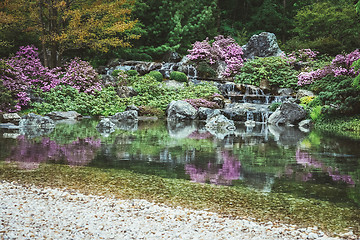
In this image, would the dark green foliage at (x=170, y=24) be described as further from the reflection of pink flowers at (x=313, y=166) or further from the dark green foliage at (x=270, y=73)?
the reflection of pink flowers at (x=313, y=166)

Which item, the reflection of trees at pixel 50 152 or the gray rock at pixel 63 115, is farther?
the gray rock at pixel 63 115

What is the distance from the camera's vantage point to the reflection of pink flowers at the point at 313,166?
16.7 feet

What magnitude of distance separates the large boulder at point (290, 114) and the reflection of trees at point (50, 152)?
32.1ft

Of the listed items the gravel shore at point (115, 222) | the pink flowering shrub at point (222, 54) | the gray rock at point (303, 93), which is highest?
the pink flowering shrub at point (222, 54)

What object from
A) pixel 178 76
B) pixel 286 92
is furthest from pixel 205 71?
pixel 286 92

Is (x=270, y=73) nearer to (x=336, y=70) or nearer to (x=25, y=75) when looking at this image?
(x=336, y=70)

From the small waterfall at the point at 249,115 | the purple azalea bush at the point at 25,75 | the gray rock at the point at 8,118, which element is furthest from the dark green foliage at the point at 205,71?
the gray rock at the point at 8,118

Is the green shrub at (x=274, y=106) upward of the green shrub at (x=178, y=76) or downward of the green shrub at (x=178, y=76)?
downward

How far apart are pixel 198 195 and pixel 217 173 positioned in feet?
4.34

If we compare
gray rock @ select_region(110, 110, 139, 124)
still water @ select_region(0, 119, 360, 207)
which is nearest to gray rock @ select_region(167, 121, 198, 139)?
still water @ select_region(0, 119, 360, 207)

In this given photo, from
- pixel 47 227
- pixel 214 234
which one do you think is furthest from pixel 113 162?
pixel 214 234

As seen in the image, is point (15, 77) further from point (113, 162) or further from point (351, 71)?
point (351, 71)

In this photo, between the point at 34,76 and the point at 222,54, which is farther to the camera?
the point at 222,54

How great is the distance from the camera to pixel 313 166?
603cm
